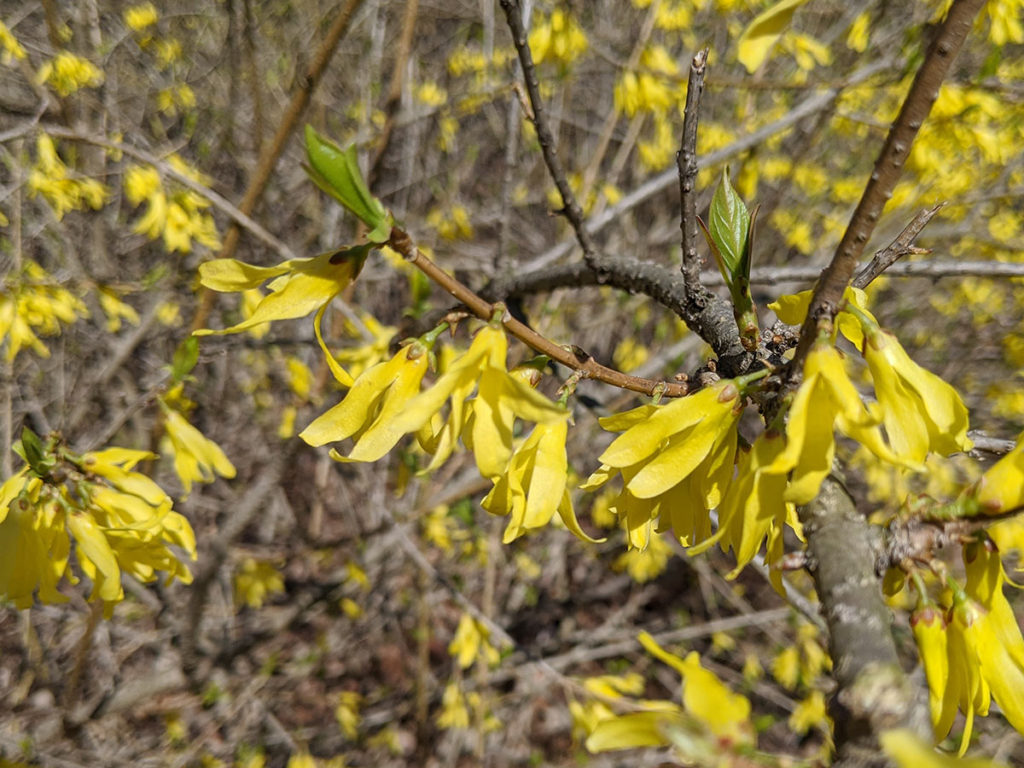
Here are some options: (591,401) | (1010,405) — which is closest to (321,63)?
(591,401)

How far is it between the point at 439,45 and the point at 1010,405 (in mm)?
6232

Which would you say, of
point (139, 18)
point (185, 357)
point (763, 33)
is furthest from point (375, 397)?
point (139, 18)

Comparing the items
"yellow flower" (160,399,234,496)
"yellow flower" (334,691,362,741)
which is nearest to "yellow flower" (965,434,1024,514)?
"yellow flower" (160,399,234,496)

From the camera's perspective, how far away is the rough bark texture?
47cm

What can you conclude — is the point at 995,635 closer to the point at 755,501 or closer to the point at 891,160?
the point at 755,501

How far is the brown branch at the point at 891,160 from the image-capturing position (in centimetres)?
53

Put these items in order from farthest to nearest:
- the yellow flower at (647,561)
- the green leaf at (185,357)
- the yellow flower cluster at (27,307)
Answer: the yellow flower at (647,561), the yellow flower cluster at (27,307), the green leaf at (185,357)

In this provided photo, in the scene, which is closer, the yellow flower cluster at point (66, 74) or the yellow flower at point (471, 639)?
the yellow flower at point (471, 639)

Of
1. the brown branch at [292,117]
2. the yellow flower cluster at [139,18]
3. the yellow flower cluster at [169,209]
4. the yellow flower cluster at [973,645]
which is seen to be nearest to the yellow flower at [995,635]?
the yellow flower cluster at [973,645]

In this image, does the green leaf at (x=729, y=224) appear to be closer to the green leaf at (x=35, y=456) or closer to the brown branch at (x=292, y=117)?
the brown branch at (x=292, y=117)

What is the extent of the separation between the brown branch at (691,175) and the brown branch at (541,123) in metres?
0.23

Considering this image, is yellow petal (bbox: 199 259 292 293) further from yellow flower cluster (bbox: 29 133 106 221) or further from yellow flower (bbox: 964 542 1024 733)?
yellow flower cluster (bbox: 29 133 106 221)

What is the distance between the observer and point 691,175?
37.6 inches

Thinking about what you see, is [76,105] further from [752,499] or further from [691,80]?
[752,499]
